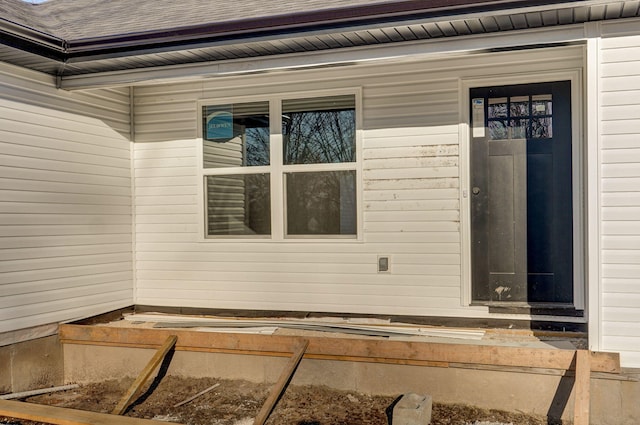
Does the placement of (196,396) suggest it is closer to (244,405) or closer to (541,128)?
(244,405)

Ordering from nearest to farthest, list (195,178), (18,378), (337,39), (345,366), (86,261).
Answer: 1. (337,39)
2. (345,366)
3. (18,378)
4. (86,261)
5. (195,178)

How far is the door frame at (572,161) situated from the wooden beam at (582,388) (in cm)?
97

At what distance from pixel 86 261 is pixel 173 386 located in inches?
61.9

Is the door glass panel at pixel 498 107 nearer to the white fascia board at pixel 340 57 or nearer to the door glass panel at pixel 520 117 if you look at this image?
the door glass panel at pixel 520 117

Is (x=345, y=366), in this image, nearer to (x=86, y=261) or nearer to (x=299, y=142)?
(x=299, y=142)

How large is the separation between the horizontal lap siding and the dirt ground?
858 mm

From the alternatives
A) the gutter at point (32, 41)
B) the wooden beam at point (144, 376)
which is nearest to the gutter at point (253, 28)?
the gutter at point (32, 41)

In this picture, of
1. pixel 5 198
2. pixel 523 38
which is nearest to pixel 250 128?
pixel 5 198

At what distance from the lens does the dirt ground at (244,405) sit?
14.2 ft

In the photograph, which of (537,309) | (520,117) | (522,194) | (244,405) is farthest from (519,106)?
(244,405)

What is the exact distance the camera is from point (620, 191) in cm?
409

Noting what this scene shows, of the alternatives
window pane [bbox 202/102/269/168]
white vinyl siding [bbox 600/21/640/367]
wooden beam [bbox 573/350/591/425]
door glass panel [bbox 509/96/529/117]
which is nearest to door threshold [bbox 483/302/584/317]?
white vinyl siding [bbox 600/21/640/367]

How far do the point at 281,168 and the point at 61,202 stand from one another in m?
2.08

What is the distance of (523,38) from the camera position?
418 cm
